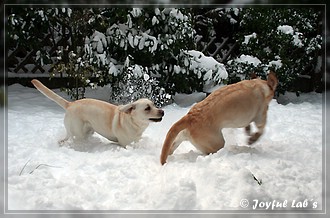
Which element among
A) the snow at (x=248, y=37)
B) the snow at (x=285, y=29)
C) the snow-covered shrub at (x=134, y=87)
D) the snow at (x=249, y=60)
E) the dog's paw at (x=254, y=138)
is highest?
→ the snow at (x=285, y=29)

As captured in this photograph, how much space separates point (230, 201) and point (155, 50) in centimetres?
213

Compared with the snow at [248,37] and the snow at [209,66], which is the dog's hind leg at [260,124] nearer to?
the snow at [209,66]

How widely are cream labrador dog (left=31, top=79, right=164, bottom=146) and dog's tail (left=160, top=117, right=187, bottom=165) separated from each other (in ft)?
0.66

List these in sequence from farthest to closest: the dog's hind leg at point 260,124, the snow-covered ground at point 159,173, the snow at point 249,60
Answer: the snow at point 249,60 < the dog's hind leg at point 260,124 < the snow-covered ground at point 159,173

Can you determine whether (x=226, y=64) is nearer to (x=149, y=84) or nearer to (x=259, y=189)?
(x=149, y=84)

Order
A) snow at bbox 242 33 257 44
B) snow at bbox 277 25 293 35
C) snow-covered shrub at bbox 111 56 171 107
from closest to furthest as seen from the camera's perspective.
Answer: snow-covered shrub at bbox 111 56 171 107 < snow at bbox 277 25 293 35 < snow at bbox 242 33 257 44

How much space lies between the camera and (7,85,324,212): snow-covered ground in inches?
48.5

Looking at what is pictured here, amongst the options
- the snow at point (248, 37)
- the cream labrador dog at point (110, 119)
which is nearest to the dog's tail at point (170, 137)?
the cream labrador dog at point (110, 119)

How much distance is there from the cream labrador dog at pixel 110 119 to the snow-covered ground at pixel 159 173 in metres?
0.06

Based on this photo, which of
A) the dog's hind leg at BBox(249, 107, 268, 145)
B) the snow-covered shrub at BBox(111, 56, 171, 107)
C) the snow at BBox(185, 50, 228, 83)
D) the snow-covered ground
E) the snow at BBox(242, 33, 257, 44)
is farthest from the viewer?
the snow at BBox(242, 33, 257, 44)

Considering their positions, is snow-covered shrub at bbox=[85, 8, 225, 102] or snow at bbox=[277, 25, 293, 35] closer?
snow-covered shrub at bbox=[85, 8, 225, 102]

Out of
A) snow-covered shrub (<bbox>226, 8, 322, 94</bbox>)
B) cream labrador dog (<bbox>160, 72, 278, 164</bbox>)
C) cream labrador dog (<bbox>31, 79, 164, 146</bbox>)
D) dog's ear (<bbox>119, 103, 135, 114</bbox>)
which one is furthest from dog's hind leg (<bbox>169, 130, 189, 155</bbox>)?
snow-covered shrub (<bbox>226, 8, 322, 94</bbox>)

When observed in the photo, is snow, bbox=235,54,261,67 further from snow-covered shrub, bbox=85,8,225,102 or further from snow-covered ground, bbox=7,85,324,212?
snow-covered ground, bbox=7,85,324,212

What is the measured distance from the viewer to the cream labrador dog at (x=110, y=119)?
183 centimetres
